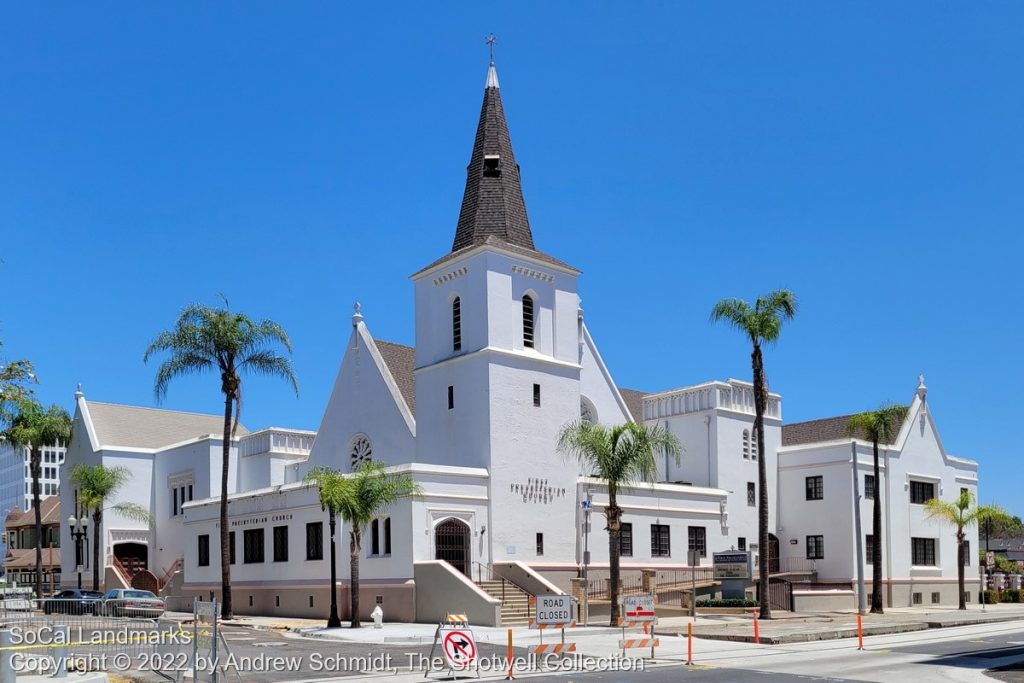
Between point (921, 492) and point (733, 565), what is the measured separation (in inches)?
624

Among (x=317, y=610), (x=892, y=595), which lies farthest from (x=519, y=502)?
(x=892, y=595)

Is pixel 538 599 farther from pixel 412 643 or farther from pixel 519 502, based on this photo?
pixel 519 502

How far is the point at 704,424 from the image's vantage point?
5328 cm

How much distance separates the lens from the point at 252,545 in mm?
48688

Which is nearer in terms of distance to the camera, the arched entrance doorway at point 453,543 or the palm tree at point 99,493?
the arched entrance doorway at point 453,543

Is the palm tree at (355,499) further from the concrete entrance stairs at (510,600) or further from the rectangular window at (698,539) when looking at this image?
the rectangular window at (698,539)

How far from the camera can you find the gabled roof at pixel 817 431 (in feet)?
189

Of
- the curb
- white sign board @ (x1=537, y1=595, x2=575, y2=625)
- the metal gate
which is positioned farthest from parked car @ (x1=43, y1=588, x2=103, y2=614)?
the metal gate

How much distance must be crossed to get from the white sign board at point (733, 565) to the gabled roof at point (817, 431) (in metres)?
11.9

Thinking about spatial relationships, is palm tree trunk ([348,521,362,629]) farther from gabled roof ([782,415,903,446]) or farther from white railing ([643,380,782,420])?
gabled roof ([782,415,903,446])

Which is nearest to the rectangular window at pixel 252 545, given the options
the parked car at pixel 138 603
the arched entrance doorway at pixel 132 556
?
the parked car at pixel 138 603

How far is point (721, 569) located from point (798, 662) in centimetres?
2375

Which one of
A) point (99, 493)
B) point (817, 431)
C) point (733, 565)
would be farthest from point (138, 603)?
point (817, 431)

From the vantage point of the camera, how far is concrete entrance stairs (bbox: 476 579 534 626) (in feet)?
123
